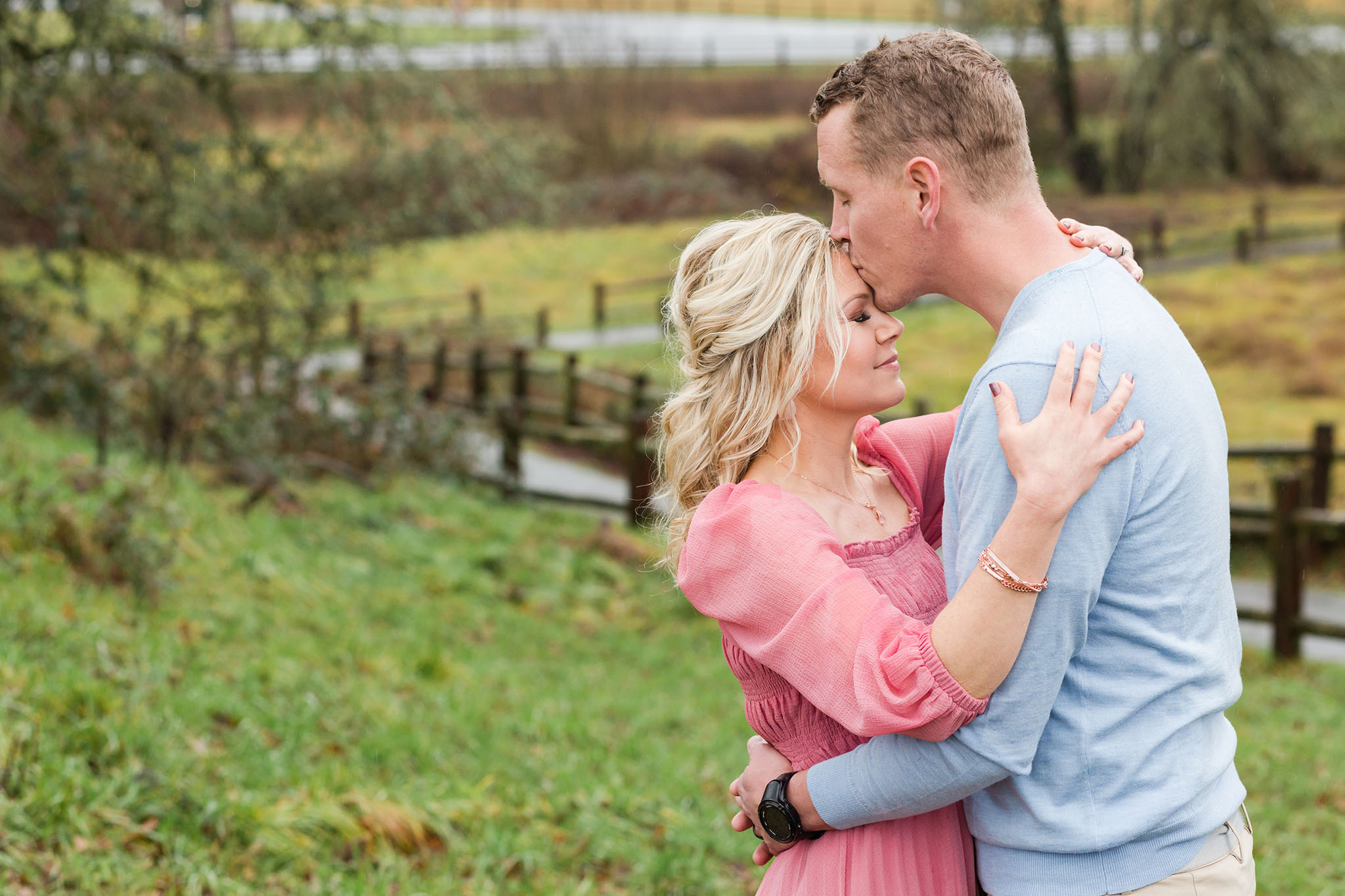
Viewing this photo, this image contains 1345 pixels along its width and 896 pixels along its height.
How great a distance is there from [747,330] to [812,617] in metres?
0.54

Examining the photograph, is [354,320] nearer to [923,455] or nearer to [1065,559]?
[923,455]

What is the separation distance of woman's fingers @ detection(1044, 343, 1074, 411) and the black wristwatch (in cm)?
87

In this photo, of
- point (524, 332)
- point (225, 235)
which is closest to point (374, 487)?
point (225, 235)

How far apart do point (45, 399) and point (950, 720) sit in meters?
10.1

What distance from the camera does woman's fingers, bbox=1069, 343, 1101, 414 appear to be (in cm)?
168

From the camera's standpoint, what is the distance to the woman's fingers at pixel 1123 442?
167 cm

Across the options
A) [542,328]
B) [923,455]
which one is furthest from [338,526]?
[542,328]

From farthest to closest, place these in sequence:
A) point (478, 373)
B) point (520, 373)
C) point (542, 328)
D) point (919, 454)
→ point (542, 328) < point (478, 373) < point (520, 373) < point (919, 454)

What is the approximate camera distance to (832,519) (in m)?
2.18

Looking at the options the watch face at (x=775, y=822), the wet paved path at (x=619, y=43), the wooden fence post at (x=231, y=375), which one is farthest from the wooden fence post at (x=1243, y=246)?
the watch face at (x=775, y=822)

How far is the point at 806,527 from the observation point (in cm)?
198

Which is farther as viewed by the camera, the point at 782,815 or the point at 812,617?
the point at 782,815

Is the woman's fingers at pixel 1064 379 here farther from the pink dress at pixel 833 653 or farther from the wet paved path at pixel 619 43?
the wet paved path at pixel 619 43

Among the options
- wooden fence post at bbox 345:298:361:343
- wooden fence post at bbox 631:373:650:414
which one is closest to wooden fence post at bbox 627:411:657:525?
wooden fence post at bbox 631:373:650:414
